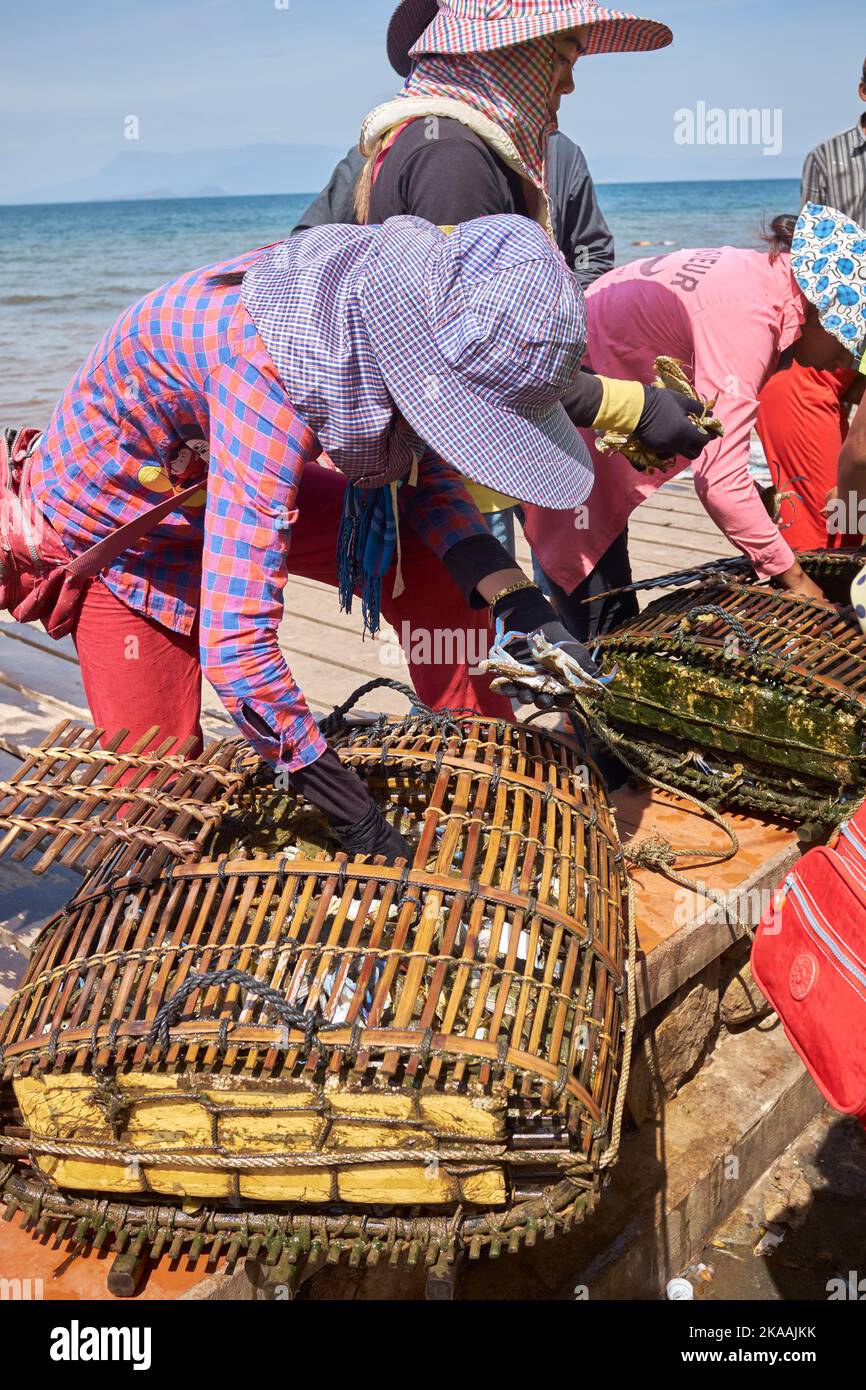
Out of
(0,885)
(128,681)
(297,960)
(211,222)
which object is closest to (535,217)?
(128,681)

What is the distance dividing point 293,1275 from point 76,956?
0.55 meters

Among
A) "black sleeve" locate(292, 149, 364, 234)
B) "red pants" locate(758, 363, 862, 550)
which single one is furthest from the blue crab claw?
"black sleeve" locate(292, 149, 364, 234)

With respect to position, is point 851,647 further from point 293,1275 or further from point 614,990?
point 293,1275

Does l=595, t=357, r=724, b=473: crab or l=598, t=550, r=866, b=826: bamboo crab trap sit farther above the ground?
l=595, t=357, r=724, b=473: crab

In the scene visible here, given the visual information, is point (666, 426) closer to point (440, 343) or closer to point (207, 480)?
point (440, 343)

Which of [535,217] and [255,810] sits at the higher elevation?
[535,217]

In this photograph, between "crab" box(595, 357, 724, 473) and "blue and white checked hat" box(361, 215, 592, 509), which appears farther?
"crab" box(595, 357, 724, 473)

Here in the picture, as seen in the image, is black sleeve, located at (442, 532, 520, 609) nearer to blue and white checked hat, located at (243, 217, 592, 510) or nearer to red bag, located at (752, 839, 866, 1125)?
blue and white checked hat, located at (243, 217, 592, 510)

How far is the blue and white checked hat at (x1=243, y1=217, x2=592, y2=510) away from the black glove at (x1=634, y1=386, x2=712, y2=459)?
1.88 feet

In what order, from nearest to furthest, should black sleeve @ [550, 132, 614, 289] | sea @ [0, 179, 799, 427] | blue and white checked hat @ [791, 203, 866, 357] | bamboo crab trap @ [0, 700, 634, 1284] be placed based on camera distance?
bamboo crab trap @ [0, 700, 634, 1284] < blue and white checked hat @ [791, 203, 866, 357] < black sleeve @ [550, 132, 614, 289] < sea @ [0, 179, 799, 427]

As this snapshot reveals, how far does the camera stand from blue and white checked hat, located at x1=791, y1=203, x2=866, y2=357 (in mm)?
2566
